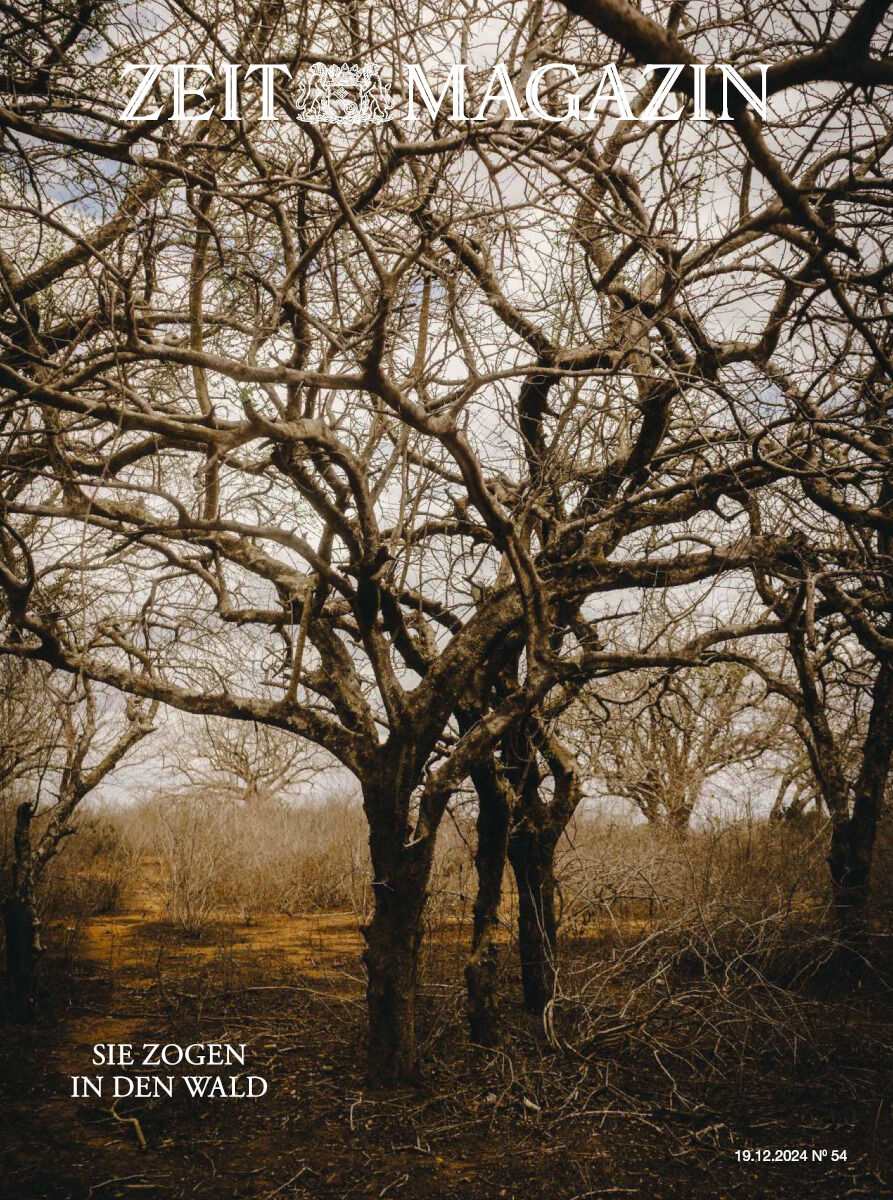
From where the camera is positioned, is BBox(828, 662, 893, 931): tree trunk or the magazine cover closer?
the magazine cover

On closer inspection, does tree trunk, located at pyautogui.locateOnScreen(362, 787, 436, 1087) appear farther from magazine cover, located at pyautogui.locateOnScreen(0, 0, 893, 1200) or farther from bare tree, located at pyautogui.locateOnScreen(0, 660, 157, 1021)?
bare tree, located at pyautogui.locateOnScreen(0, 660, 157, 1021)

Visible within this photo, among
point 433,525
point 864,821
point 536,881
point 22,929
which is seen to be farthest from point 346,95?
point 864,821

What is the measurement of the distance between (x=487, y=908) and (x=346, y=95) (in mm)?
4466

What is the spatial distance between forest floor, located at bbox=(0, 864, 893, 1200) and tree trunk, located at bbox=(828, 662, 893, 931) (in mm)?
1289

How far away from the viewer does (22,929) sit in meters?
5.66

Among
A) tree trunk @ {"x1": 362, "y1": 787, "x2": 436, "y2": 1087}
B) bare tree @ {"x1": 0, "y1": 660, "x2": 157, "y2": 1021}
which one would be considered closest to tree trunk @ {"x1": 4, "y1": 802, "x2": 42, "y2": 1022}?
bare tree @ {"x1": 0, "y1": 660, "x2": 157, "y2": 1021}

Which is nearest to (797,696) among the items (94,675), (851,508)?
(851,508)

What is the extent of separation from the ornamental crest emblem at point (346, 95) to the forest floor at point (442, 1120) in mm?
4694

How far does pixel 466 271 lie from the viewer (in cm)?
458

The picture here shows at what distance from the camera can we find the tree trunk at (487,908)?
4723 mm

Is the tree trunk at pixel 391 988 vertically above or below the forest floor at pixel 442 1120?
above

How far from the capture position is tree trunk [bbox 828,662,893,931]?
709cm

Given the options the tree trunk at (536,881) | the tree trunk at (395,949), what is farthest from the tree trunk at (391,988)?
the tree trunk at (536,881)

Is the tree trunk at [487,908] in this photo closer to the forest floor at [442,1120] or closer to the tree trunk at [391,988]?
the forest floor at [442,1120]
